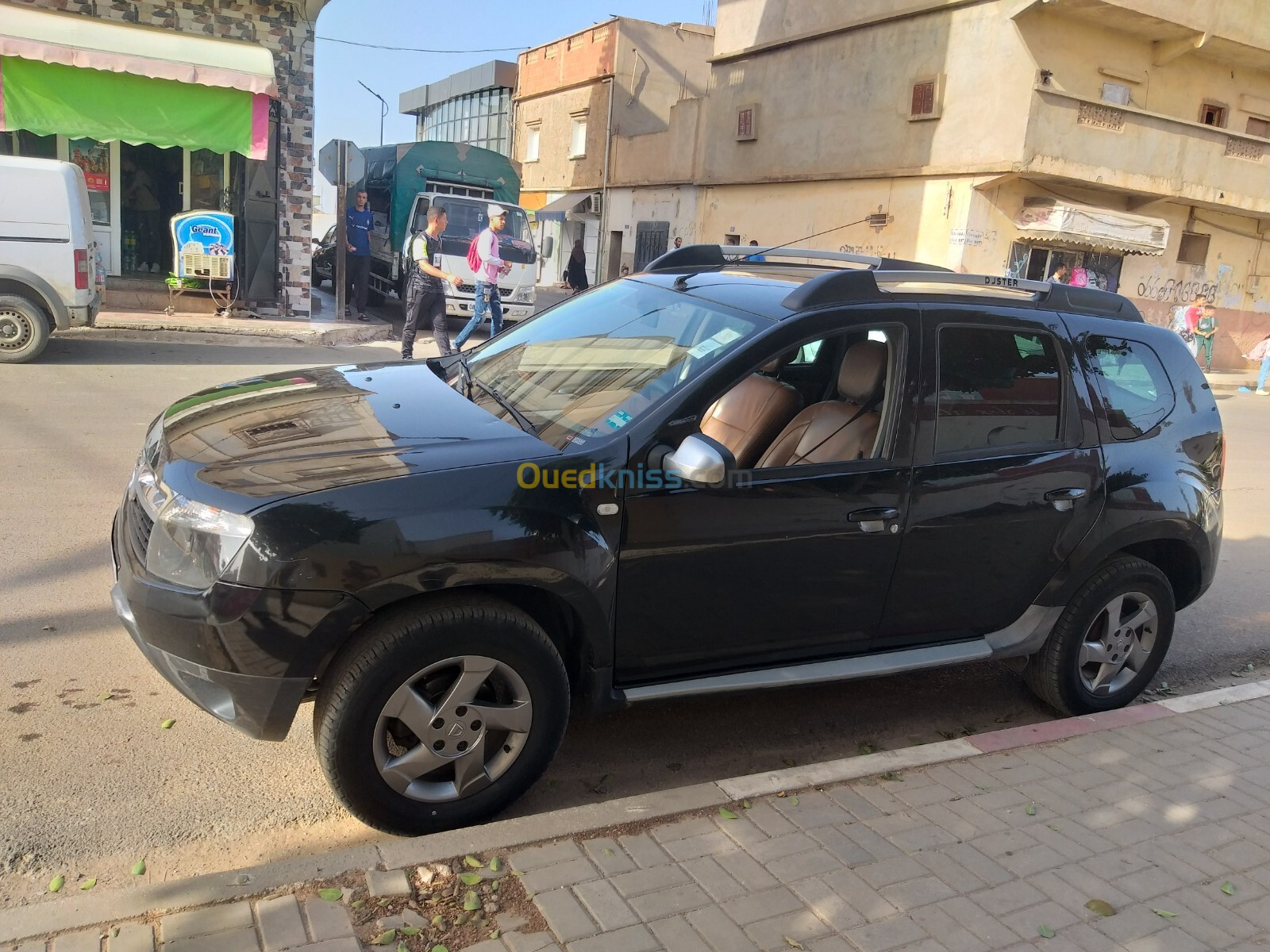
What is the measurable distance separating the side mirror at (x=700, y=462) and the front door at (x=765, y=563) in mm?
125

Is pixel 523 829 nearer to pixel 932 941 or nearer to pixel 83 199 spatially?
pixel 932 941

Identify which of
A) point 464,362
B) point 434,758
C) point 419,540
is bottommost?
point 434,758

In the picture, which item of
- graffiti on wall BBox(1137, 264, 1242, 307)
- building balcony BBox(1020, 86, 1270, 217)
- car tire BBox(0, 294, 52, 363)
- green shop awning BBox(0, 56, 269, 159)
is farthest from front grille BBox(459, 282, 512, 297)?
graffiti on wall BBox(1137, 264, 1242, 307)

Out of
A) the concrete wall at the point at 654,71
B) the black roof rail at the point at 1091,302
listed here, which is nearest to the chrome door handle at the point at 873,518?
the black roof rail at the point at 1091,302

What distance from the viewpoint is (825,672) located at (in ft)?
11.7

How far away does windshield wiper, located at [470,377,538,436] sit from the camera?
131 inches

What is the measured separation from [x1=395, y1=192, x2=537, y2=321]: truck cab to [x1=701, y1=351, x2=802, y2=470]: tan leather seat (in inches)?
478

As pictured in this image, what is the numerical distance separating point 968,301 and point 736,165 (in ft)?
73.5

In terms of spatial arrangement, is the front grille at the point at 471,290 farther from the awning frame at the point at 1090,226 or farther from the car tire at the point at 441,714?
the car tire at the point at 441,714

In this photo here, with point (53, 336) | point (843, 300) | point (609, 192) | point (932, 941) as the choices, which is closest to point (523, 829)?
point (932, 941)

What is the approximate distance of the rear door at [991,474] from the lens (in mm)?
3635

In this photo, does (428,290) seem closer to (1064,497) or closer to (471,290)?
(471,290)

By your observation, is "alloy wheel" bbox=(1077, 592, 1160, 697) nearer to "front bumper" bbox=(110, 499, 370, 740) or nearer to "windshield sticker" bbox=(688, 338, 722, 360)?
"windshield sticker" bbox=(688, 338, 722, 360)

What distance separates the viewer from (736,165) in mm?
24922
